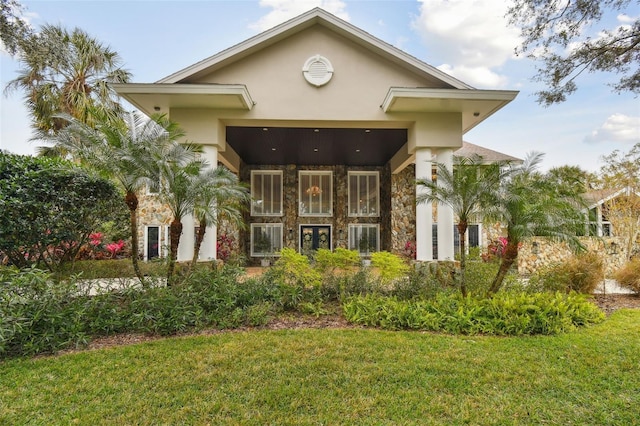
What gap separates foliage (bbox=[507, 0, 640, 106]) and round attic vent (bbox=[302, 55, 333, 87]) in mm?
4024

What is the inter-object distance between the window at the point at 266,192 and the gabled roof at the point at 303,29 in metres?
6.13

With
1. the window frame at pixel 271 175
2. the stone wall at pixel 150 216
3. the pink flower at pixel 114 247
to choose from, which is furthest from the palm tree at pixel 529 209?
the stone wall at pixel 150 216

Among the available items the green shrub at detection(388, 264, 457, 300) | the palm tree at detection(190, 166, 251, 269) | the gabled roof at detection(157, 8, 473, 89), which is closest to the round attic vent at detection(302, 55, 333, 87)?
the gabled roof at detection(157, 8, 473, 89)

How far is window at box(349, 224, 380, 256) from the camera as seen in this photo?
14.0 m

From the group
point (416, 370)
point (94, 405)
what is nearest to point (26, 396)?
point (94, 405)

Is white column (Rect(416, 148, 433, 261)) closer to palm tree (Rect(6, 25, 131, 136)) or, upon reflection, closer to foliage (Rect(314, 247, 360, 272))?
foliage (Rect(314, 247, 360, 272))

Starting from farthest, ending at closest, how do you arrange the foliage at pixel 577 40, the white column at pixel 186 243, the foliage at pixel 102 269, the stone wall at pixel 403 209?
the stone wall at pixel 403 209, the foliage at pixel 102 269, the white column at pixel 186 243, the foliage at pixel 577 40

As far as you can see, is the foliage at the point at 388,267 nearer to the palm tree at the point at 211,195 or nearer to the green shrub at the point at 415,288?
the green shrub at the point at 415,288

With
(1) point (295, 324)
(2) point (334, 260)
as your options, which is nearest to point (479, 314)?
(2) point (334, 260)

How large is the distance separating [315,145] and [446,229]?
205 inches

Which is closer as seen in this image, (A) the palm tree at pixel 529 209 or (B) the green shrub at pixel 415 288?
(A) the palm tree at pixel 529 209

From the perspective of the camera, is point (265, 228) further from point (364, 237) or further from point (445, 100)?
point (445, 100)

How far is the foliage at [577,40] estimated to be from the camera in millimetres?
5293

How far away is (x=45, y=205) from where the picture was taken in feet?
23.9
